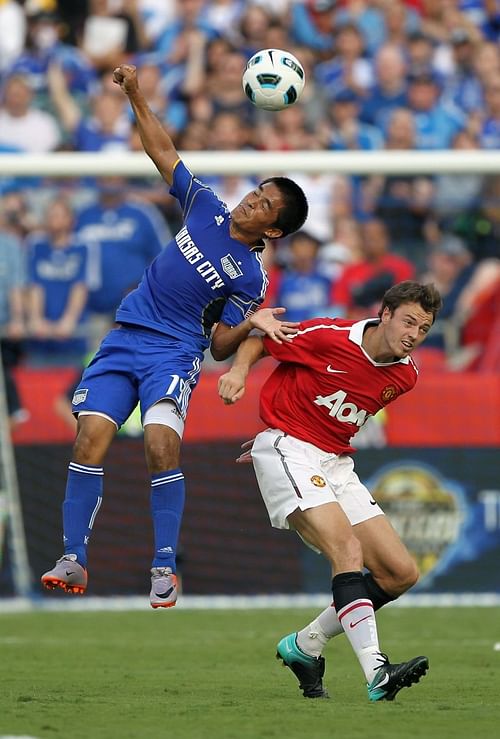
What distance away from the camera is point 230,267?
8.27m

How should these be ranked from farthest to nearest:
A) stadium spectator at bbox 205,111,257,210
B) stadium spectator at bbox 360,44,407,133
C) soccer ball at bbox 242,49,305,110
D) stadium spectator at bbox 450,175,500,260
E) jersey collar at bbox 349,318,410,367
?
1. stadium spectator at bbox 360,44,407,133
2. stadium spectator at bbox 205,111,257,210
3. stadium spectator at bbox 450,175,500,260
4. soccer ball at bbox 242,49,305,110
5. jersey collar at bbox 349,318,410,367

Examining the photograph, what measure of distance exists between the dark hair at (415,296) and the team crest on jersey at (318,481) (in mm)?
929

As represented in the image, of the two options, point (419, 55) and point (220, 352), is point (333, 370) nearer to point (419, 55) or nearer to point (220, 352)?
point (220, 352)

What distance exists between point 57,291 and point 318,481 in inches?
292

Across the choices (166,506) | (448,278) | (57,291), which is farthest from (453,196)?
(166,506)

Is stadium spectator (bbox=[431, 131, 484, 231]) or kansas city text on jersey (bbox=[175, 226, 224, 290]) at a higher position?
stadium spectator (bbox=[431, 131, 484, 231])

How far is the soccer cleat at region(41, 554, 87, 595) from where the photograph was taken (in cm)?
756

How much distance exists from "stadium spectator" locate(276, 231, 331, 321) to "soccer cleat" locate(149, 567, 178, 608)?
6.87 metres

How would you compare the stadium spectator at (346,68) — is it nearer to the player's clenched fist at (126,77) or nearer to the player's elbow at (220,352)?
the player's clenched fist at (126,77)

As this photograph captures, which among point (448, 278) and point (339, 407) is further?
point (448, 278)

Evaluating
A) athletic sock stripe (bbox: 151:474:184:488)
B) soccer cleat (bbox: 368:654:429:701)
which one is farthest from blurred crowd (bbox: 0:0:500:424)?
soccer cleat (bbox: 368:654:429:701)

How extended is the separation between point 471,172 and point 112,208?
11.9ft

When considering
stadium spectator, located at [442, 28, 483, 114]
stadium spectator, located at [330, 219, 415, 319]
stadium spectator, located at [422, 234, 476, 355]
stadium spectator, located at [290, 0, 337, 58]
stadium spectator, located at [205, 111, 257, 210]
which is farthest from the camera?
stadium spectator, located at [290, 0, 337, 58]

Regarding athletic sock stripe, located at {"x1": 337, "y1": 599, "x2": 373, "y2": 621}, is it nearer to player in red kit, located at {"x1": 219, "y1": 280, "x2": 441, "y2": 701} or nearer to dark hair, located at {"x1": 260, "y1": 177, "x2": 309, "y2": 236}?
player in red kit, located at {"x1": 219, "y1": 280, "x2": 441, "y2": 701}
